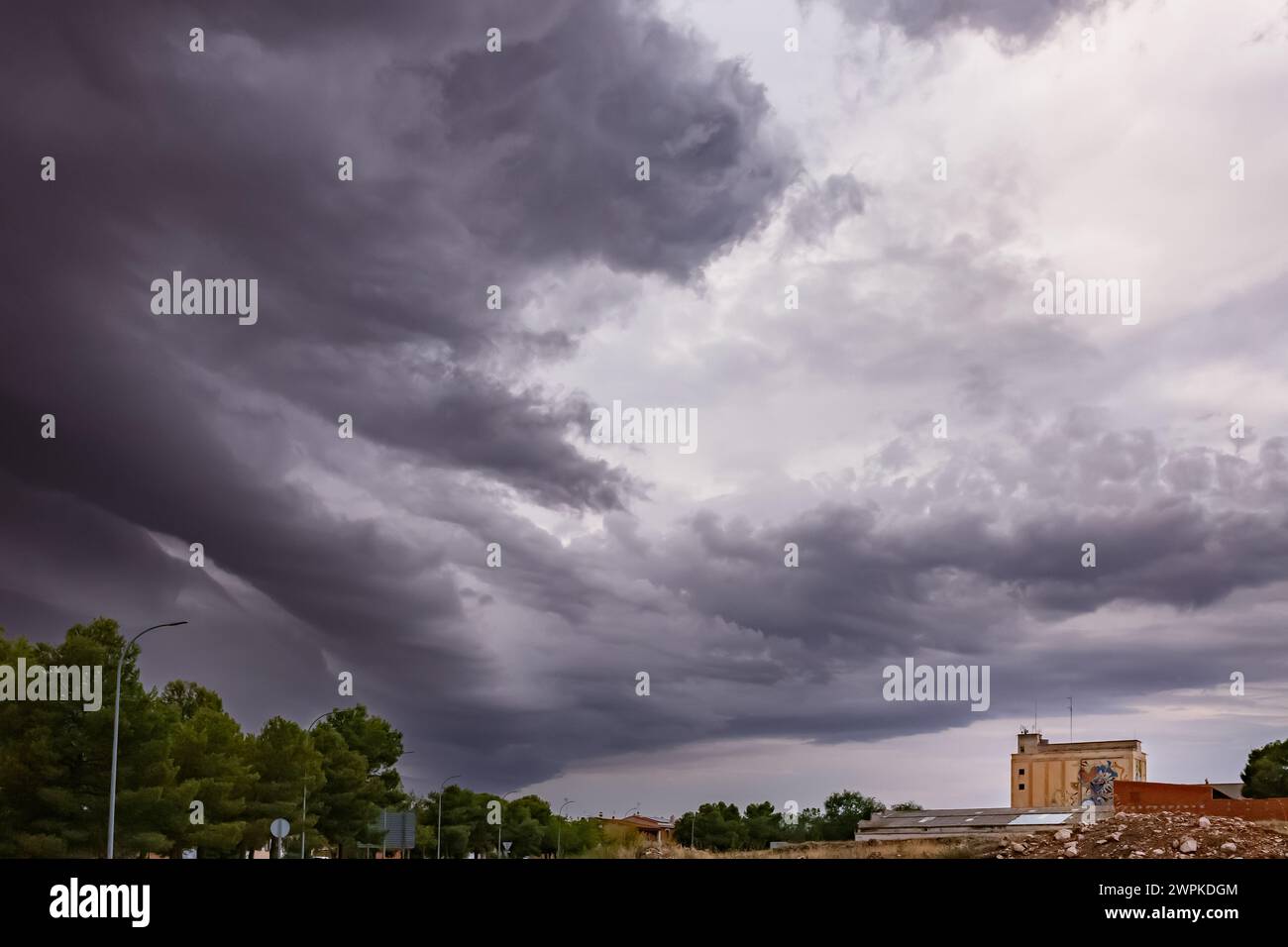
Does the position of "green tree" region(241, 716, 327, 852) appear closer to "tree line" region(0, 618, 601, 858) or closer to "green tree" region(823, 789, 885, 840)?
"tree line" region(0, 618, 601, 858)

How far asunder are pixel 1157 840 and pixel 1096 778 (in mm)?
93388

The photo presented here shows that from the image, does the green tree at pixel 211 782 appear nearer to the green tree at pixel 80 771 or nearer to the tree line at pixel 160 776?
the tree line at pixel 160 776

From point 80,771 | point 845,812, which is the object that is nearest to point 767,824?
point 845,812

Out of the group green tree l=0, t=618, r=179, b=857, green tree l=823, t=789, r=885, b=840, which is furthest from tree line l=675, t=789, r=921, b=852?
green tree l=0, t=618, r=179, b=857

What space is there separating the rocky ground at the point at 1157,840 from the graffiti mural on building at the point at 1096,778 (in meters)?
72.7

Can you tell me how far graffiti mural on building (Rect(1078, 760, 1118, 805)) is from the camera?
108 meters

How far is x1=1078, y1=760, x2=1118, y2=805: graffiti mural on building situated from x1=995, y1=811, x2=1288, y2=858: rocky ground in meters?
72.7

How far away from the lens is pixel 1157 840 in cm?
3259

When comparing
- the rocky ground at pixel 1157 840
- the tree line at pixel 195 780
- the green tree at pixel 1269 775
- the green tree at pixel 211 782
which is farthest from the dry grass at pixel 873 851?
the green tree at pixel 1269 775
